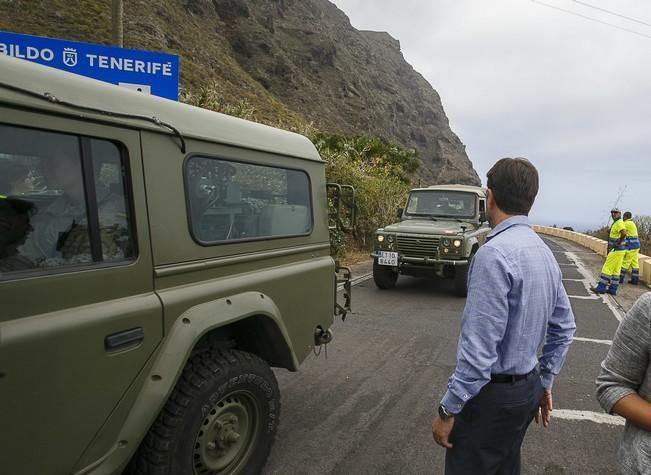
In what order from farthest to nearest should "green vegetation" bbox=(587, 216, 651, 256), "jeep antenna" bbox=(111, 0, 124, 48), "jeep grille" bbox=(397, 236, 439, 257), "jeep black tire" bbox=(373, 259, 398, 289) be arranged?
"green vegetation" bbox=(587, 216, 651, 256), "jeep black tire" bbox=(373, 259, 398, 289), "jeep grille" bbox=(397, 236, 439, 257), "jeep antenna" bbox=(111, 0, 124, 48)

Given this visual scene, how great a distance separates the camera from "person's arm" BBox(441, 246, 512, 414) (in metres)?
1.62

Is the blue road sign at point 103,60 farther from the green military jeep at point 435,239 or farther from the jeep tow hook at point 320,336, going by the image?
the jeep tow hook at point 320,336

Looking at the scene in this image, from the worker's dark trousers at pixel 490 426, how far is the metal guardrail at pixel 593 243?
35.1 ft

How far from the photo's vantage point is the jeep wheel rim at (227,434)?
2.26 metres

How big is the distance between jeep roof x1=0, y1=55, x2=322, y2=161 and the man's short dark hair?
4.94 ft

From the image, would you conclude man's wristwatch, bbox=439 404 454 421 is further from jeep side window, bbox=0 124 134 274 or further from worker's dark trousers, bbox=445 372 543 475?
jeep side window, bbox=0 124 134 274

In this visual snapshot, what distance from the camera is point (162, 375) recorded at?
196 centimetres

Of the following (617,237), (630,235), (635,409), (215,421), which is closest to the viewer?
(635,409)

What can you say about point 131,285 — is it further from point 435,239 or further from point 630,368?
point 435,239

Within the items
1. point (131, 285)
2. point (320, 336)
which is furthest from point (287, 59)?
point (131, 285)

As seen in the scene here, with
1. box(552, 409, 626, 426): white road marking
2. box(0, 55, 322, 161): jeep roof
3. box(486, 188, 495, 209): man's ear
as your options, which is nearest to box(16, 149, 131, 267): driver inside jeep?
box(0, 55, 322, 161): jeep roof

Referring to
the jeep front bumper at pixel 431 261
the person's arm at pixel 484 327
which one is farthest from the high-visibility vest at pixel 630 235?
the person's arm at pixel 484 327

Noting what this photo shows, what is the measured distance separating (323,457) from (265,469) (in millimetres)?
397

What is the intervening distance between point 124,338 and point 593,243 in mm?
21228
